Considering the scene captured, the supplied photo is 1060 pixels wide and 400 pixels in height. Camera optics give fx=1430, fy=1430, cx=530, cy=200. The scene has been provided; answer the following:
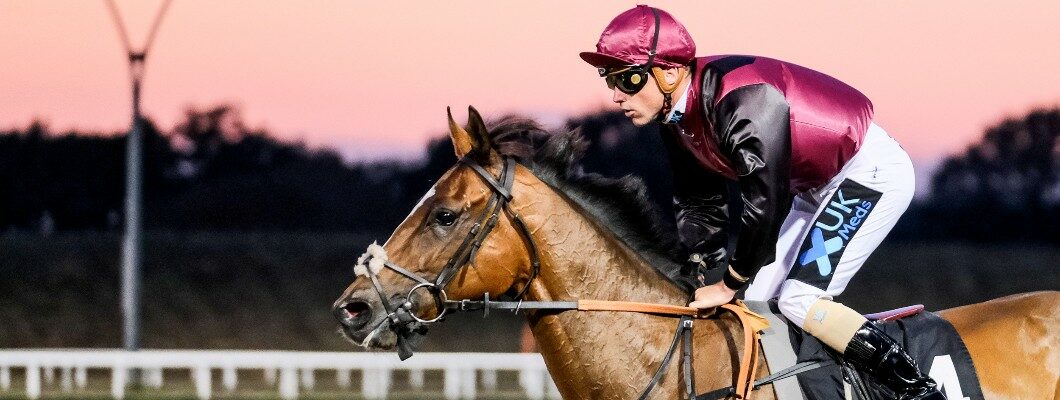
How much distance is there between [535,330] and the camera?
14.0ft

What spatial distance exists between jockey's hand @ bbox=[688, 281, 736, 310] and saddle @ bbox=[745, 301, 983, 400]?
0.19 metres

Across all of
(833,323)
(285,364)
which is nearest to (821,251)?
(833,323)

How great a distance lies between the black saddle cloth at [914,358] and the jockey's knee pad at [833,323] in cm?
8

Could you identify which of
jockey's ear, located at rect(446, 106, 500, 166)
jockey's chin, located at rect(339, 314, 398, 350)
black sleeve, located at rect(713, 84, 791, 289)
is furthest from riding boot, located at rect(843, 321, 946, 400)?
jockey's chin, located at rect(339, 314, 398, 350)

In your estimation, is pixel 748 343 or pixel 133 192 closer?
pixel 748 343

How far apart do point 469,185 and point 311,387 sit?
10.6 meters

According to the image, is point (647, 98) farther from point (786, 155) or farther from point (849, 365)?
point (849, 365)

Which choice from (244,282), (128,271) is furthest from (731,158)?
(244,282)

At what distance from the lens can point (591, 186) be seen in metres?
4.45

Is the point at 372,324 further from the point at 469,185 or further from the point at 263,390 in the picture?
the point at 263,390

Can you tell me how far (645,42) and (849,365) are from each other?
1149mm

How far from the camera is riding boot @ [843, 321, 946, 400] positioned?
4.20 meters

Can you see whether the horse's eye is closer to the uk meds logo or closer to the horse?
the horse

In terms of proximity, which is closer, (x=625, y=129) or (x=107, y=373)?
(x=107, y=373)
